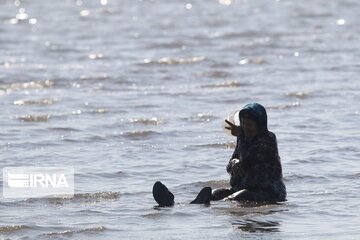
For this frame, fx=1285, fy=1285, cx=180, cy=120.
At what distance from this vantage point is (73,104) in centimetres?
→ 1591

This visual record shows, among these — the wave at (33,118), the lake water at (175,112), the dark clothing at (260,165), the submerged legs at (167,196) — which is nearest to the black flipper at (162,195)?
the submerged legs at (167,196)

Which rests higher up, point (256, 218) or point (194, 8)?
point (194, 8)

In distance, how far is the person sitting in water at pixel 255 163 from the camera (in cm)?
1041

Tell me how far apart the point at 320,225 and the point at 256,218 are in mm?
527

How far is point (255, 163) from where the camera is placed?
10.5 m

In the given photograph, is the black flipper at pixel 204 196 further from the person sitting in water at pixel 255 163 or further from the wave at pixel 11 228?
the wave at pixel 11 228

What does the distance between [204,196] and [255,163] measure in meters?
0.53

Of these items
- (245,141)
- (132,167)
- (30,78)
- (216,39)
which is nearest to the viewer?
(245,141)

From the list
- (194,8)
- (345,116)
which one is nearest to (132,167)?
(345,116)

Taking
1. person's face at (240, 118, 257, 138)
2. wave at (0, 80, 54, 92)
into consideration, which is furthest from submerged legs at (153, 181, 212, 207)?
wave at (0, 80, 54, 92)

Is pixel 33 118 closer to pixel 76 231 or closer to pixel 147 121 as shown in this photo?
pixel 147 121

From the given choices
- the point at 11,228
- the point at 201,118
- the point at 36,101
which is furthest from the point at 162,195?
the point at 36,101

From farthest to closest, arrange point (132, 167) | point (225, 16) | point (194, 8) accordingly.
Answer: point (194, 8) → point (225, 16) → point (132, 167)

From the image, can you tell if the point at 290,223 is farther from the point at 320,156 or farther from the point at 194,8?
the point at 194,8
